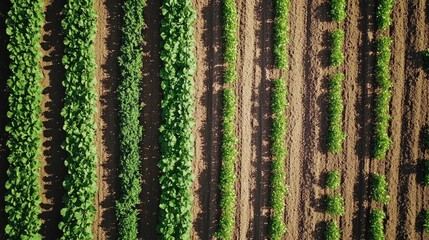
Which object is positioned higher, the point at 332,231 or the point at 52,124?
the point at 52,124

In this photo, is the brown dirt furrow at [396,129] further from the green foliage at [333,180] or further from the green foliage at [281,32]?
the green foliage at [281,32]

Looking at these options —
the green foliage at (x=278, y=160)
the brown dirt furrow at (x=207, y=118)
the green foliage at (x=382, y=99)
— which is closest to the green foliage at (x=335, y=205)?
the green foliage at (x=278, y=160)

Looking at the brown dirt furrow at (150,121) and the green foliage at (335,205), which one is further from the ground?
the brown dirt furrow at (150,121)

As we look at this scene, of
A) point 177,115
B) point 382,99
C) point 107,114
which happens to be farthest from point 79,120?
point 382,99

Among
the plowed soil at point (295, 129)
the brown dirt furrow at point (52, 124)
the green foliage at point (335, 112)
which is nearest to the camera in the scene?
the brown dirt furrow at point (52, 124)

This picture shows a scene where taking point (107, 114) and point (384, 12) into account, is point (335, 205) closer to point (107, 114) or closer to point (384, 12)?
point (384, 12)

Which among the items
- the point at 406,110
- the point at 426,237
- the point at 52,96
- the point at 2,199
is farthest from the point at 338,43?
the point at 2,199

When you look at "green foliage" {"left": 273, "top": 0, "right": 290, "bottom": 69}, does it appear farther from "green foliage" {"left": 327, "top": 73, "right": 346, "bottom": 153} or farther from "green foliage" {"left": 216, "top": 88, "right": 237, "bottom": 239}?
"green foliage" {"left": 216, "top": 88, "right": 237, "bottom": 239}
